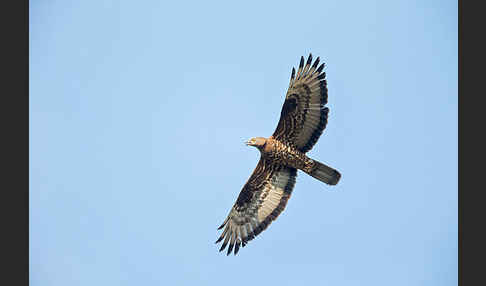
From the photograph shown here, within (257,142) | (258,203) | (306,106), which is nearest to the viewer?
(306,106)

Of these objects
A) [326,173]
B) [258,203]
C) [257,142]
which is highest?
[257,142]

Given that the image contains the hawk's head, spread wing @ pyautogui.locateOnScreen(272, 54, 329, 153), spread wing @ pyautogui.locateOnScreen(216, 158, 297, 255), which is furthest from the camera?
spread wing @ pyautogui.locateOnScreen(216, 158, 297, 255)

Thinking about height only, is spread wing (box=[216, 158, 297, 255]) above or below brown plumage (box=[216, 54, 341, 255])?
below

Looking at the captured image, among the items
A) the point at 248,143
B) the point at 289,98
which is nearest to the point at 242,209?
the point at 248,143

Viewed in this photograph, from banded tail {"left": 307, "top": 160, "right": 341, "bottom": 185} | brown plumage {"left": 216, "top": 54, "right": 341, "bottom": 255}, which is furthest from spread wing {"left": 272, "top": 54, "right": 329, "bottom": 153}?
banded tail {"left": 307, "top": 160, "right": 341, "bottom": 185}

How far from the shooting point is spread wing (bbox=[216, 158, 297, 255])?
15117 mm

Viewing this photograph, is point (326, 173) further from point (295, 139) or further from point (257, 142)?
point (257, 142)

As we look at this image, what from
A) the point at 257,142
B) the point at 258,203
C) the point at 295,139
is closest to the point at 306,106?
the point at 295,139

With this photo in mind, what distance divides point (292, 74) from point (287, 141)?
149 cm

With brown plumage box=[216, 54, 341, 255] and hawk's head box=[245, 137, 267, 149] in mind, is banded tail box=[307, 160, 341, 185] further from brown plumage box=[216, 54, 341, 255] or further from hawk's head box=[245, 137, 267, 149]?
hawk's head box=[245, 137, 267, 149]

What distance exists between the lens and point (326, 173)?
47.3ft

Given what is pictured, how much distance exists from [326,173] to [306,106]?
1.54 m

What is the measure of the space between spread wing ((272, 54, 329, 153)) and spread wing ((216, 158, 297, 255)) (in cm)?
100

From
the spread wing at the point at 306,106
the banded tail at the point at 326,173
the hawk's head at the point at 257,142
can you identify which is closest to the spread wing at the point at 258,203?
the hawk's head at the point at 257,142
